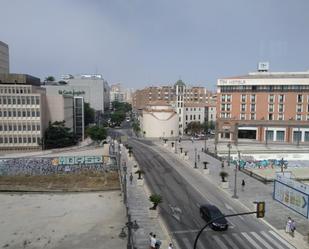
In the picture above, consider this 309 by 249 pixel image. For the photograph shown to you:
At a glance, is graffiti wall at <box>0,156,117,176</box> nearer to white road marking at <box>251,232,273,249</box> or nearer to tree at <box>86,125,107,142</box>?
tree at <box>86,125,107,142</box>

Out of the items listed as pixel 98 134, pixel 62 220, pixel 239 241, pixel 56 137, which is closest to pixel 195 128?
pixel 98 134

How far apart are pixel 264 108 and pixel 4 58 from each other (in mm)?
88976

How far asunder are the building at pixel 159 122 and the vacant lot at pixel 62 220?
65657 millimetres

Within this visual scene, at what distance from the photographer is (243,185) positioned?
45000 mm

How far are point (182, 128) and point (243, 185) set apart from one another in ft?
275

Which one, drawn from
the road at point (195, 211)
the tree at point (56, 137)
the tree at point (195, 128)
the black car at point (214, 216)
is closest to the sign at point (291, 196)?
the road at point (195, 211)

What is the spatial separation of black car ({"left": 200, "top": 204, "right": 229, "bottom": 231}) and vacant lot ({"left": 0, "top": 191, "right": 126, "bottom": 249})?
27.9 feet

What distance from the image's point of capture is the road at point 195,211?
28.6 metres

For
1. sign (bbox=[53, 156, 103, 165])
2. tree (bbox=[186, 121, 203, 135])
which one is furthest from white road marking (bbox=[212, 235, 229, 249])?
tree (bbox=[186, 121, 203, 135])

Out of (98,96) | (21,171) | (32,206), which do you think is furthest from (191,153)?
(98,96)

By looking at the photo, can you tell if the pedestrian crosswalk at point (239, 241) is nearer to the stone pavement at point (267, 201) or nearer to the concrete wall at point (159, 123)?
the stone pavement at point (267, 201)

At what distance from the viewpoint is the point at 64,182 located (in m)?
50.3

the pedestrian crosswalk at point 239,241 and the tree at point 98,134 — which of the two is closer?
the pedestrian crosswalk at point 239,241

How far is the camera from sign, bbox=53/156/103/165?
56.8 m
